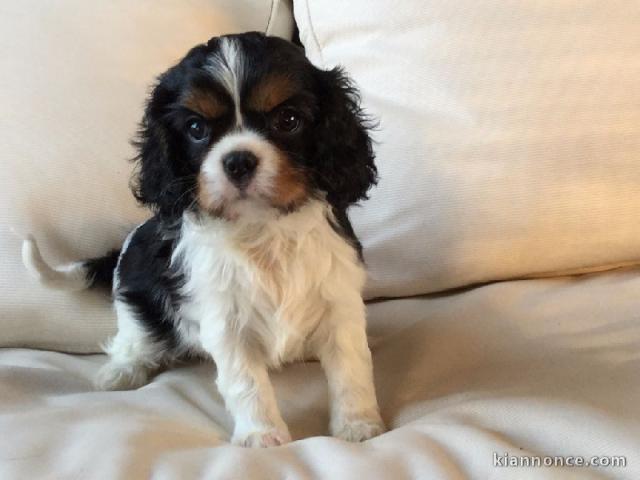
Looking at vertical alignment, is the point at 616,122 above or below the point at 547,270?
above

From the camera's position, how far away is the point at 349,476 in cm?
94

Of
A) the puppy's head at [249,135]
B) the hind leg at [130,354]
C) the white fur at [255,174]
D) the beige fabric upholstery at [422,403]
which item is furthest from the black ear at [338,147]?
the hind leg at [130,354]

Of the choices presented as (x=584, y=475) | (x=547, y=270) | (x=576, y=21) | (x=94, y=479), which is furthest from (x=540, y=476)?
(x=576, y=21)

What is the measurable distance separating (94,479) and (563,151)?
107cm

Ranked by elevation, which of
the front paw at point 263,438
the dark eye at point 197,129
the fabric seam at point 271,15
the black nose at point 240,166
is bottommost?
the front paw at point 263,438

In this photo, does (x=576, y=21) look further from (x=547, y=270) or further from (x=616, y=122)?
(x=547, y=270)

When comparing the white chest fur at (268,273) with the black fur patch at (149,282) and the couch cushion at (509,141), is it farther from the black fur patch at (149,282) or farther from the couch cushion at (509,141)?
the couch cushion at (509,141)

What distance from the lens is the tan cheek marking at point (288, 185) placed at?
1126mm

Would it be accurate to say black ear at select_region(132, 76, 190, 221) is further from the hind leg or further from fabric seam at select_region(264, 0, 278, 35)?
fabric seam at select_region(264, 0, 278, 35)

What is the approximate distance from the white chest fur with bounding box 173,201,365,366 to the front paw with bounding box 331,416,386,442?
0.18m

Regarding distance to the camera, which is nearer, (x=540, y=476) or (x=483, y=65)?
(x=540, y=476)

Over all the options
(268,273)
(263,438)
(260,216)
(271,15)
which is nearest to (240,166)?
(260,216)

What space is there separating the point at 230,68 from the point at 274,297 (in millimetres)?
411

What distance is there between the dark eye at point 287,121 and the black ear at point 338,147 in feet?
0.16
